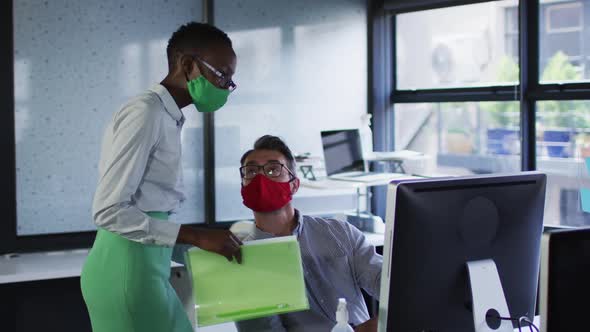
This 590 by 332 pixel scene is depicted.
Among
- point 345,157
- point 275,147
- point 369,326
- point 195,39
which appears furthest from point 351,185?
point 195,39

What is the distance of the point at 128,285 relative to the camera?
1770 mm

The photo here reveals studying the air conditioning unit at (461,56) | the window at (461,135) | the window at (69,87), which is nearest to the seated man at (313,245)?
the window at (69,87)

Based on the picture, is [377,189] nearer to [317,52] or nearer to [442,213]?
[317,52]

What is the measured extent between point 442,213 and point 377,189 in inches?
118

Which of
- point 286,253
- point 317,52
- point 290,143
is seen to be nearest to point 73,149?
point 290,143

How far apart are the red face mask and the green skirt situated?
44 centimetres

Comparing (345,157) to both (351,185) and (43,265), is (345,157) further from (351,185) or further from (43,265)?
(43,265)

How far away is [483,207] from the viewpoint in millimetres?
1520

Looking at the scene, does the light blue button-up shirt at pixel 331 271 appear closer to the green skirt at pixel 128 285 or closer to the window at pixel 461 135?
the green skirt at pixel 128 285

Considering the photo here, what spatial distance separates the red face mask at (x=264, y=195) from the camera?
2.24 meters

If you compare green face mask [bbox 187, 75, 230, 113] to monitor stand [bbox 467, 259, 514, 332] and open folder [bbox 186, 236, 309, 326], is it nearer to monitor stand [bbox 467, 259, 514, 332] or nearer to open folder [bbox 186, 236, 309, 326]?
open folder [bbox 186, 236, 309, 326]

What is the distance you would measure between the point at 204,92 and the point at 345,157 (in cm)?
212

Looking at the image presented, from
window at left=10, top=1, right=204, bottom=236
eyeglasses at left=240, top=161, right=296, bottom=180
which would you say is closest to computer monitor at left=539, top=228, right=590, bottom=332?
eyeglasses at left=240, top=161, right=296, bottom=180

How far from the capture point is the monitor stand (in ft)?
4.99
